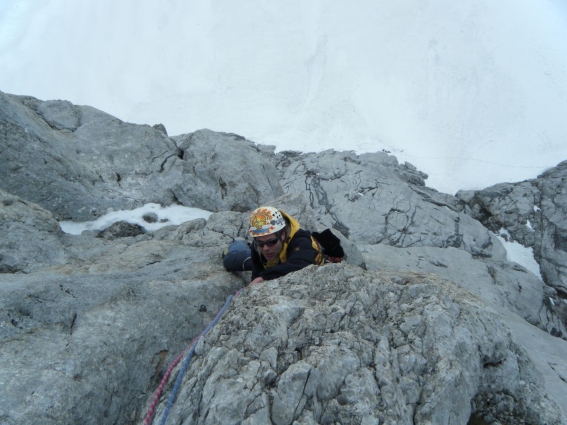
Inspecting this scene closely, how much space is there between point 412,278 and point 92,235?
694 centimetres

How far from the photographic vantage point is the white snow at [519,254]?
18.8 metres

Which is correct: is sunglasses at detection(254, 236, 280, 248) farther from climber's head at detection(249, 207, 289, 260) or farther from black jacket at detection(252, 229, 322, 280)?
black jacket at detection(252, 229, 322, 280)

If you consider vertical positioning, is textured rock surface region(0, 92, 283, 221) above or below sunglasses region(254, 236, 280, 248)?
above

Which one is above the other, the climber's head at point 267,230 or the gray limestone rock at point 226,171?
the gray limestone rock at point 226,171

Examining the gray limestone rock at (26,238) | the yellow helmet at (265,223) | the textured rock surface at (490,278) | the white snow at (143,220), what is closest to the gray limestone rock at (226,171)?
the white snow at (143,220)

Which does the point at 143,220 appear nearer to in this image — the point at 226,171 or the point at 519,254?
the point at 226,171

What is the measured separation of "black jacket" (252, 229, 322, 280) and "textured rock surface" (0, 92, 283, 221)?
5191mm

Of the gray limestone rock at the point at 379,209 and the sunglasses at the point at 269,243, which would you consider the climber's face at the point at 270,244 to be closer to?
the sunglasses at the point at 269,243

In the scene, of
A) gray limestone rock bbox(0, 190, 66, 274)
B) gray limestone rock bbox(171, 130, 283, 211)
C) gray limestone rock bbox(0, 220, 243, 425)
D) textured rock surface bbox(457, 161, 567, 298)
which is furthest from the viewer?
textured rock surface bbox(457, 161, 567, 298)

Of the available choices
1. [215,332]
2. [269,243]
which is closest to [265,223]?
[269,243]

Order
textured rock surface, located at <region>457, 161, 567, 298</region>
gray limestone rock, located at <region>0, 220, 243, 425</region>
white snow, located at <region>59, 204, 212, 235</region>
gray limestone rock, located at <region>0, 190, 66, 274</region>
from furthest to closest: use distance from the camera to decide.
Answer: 1. textured rock surface, located at <region>457, 161, 567, 298</region>
2. white snow, located at <region>59, 204, 212, 235</region>
3. gray limestone rock, located at <region>0, 190, 66, 274</region>
4. gray limestone rock, located at <region>0, 220, 243, 425</region>

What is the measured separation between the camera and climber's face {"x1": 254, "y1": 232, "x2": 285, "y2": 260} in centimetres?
588

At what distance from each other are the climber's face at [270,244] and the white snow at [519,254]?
53.1 ft

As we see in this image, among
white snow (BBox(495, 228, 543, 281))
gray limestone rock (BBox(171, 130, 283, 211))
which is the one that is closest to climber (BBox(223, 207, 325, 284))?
gray limestone rock (BBox(171, 130, 283, 211))
